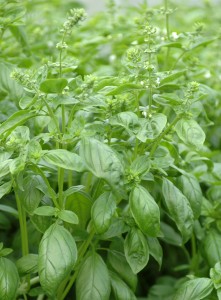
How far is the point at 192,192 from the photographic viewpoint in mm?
1383

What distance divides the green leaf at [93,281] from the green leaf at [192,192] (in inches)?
10.3

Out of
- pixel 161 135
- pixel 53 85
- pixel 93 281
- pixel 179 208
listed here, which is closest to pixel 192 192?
pixel 179 208

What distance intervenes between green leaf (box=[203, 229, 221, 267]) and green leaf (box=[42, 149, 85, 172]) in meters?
0.51

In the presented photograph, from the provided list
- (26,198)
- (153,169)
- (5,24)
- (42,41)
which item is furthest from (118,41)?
(26,198)

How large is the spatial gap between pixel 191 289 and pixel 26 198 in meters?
0.42

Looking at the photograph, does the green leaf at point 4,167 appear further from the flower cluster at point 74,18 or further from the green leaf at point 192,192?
the green leaf at point 192,192

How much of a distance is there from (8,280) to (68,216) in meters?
0.18

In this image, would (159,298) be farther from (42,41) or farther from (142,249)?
(42,41)

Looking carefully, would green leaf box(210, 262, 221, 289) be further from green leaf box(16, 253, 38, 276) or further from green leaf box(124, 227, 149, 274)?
green leaf box(16, 253, 38, 276)

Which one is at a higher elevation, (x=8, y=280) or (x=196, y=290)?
(x=8, y=280)

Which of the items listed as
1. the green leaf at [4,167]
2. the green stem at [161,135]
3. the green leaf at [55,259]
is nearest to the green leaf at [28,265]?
the green leaf at [55,259]

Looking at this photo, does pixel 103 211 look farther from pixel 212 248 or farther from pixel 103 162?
pixel 212 248

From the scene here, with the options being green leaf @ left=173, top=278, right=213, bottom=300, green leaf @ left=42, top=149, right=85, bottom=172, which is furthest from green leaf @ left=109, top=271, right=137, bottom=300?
green leaf @ left=42, top=149, right=85, bottom=172

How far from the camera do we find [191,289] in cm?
130
